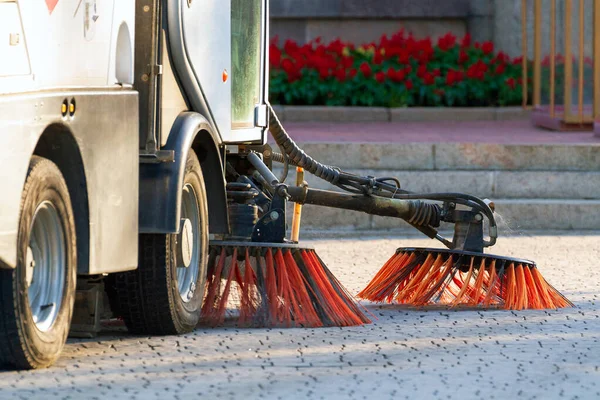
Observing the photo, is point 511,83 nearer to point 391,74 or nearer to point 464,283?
point 391,74

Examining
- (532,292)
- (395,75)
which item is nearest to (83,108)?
(532,292)

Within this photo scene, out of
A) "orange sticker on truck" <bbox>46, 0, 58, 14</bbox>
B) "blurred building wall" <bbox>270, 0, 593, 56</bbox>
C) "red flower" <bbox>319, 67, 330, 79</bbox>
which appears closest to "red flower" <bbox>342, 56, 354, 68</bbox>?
"red flower" <bbox>319, 67, 330, 79</bbox>

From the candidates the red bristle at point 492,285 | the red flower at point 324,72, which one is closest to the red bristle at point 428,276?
the red bristle at point 492,285

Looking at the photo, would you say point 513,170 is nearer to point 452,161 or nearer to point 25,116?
point 452,161

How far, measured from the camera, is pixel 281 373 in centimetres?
460

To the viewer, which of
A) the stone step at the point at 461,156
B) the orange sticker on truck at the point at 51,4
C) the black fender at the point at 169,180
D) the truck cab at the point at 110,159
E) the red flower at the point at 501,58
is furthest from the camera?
the red flower at the point at 501,58

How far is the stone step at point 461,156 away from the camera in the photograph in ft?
34.7

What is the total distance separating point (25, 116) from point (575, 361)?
2.12 meters

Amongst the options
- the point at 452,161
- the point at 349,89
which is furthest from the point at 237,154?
the point at 349,89

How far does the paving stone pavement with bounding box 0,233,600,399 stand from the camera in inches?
169

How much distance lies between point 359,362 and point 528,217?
17.5 feet

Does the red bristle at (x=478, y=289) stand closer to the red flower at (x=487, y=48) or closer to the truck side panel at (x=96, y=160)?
the truck side panel at (x=96, y=160)

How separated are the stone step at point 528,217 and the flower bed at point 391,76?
5262mm

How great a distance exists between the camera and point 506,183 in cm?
1034
